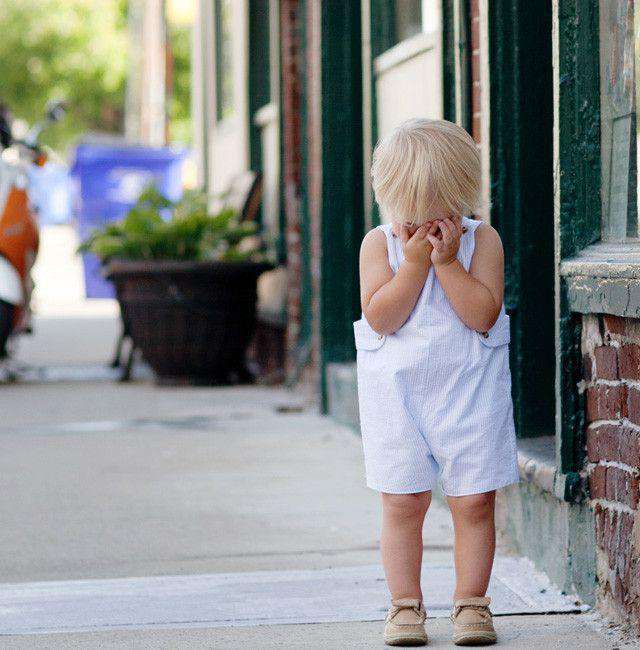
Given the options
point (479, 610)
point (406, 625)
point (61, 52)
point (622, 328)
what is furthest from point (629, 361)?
point (61, 52)

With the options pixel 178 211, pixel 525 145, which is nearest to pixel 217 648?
pixel 525 145

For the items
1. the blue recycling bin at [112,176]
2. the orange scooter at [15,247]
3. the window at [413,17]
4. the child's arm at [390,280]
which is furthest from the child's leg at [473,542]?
the blue recycling bin at [112,176]

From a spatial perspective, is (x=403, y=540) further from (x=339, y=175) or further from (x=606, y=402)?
(x=339, y=175)

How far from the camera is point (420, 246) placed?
3199 mm

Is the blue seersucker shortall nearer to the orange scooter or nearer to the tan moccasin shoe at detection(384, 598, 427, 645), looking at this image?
the tan moccasin shoe at detection(384, 598, 427, 645)

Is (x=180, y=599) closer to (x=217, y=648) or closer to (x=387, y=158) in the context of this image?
(x=217, y=648)

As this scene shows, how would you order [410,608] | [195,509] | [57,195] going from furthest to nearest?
[57,195], [195,509], [410,608]

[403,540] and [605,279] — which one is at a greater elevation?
[605,279]

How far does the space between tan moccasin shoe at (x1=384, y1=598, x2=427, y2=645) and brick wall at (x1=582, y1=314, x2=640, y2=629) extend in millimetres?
516

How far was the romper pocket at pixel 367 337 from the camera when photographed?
131 inches

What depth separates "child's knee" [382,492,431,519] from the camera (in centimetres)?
334

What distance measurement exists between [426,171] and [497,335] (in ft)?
1.46

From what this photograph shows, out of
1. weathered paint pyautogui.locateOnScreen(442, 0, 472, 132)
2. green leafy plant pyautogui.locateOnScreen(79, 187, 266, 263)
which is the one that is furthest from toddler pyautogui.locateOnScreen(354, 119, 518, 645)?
green leafy plant pyautogui.locateOnScreen(79, 187, 266, 263)

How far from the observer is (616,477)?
139 inches
